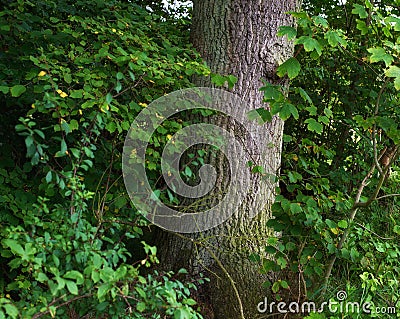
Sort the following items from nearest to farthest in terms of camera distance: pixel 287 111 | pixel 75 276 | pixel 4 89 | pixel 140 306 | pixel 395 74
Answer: pixel 75 276 → pixel 140 306 → pixel 395 74 → pixel 287 111 → pixel 4 89

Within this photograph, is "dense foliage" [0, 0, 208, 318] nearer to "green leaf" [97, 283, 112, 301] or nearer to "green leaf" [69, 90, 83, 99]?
"green leaf" [69, 90, 83, 99]

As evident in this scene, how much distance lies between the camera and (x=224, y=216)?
3.70 meters

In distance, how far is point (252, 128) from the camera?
12.5 feet

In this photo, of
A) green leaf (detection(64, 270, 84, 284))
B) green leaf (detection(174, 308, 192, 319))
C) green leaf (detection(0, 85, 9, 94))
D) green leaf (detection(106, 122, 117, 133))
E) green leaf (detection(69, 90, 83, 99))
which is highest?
green leaf (detection(0, 85, 9, 94))

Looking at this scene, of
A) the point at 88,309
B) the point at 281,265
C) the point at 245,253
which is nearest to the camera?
the point at 88,309

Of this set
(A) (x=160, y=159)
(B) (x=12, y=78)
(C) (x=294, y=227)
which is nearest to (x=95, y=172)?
(A) (x=160, y=159)

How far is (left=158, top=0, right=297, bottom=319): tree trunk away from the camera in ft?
12.0

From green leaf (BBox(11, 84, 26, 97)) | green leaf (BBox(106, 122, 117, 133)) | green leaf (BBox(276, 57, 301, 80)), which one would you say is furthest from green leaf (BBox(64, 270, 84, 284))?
green leaf (BBox(276, 57, 301, 80))

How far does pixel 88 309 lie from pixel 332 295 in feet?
5.51

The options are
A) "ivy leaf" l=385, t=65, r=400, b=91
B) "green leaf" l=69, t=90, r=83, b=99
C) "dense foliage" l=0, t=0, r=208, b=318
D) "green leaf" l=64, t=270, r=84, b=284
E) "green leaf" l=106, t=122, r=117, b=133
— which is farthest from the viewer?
"green leaf" l=106, t=122, r=117, b=133

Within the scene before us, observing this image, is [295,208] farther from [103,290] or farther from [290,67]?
[103,290]

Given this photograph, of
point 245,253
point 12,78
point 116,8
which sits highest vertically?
point 116,8

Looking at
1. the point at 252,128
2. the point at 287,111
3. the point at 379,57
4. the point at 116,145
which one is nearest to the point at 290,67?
the point at 287,111

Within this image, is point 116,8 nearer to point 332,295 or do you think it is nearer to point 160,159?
point 160,159
